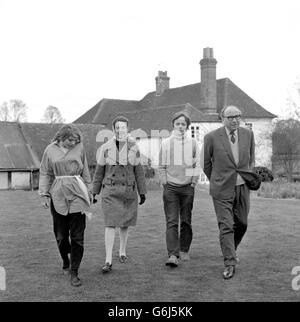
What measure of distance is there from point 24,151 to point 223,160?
4114 cm

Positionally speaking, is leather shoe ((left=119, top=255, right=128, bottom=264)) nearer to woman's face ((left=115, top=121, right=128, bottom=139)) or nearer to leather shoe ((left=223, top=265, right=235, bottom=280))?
leather shoe ((left=223, top=265, right=235, bottom=280))

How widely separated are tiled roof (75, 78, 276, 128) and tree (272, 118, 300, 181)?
2.19m

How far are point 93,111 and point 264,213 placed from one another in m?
54.6

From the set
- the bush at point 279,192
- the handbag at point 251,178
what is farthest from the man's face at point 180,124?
the bush at point 279,192

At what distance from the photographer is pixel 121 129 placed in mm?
7312

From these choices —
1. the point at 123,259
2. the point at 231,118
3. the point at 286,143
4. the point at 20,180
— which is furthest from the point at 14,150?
the point at 231,118

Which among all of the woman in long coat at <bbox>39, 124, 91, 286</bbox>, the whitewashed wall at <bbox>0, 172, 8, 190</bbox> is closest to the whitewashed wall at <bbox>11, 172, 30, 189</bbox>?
the whitewashed wall at <bbox>0, 172, 8, 190</bbox>

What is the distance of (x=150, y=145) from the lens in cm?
4678

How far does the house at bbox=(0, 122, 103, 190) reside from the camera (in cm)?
4378

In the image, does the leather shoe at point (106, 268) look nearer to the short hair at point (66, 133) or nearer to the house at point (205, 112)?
the short hair at point (66, 133)

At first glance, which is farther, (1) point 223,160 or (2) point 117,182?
(2) point 117,182

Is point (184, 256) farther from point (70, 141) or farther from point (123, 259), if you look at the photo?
point (70, 141)

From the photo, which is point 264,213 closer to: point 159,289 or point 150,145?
point 159,289
